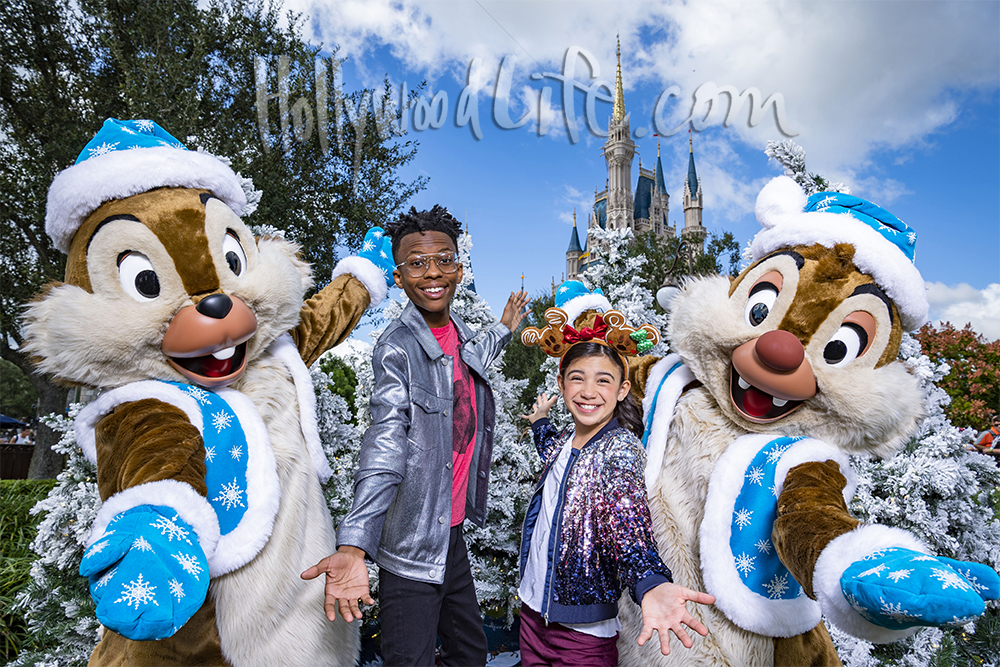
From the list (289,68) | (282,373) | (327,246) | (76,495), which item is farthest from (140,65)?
(282,373)

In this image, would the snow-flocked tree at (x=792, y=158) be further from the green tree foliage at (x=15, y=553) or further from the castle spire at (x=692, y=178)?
the castle spire at (x=692, y=178)

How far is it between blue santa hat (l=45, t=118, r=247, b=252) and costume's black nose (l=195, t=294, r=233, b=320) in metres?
0.68

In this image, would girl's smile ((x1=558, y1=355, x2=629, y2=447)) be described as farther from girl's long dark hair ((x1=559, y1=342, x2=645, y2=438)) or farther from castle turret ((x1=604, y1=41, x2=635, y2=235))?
castle turret ((x1=604, y1=41, x2=635, y2=235))

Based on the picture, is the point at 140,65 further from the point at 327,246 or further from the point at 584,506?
the point at 584,506

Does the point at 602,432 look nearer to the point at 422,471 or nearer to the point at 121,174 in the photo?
the point at 422,471

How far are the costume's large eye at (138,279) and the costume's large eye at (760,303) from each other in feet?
8.09

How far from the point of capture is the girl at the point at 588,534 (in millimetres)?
2182

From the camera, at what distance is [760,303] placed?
8.22 feet

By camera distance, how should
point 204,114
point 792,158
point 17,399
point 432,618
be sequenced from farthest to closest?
point 17,399 < point 204,114 < point 792,158 < point 432,618

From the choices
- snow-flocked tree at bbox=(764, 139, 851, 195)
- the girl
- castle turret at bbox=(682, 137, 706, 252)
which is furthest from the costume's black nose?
castle turret at bbox=(682, 137, 706, 252)

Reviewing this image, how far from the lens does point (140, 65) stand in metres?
6.79

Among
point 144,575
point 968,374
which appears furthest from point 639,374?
point 968,374

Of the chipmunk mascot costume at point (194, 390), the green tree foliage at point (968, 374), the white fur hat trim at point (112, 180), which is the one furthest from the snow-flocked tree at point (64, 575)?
the green tree foliage at point (968, 374)

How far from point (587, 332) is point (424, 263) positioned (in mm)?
777
